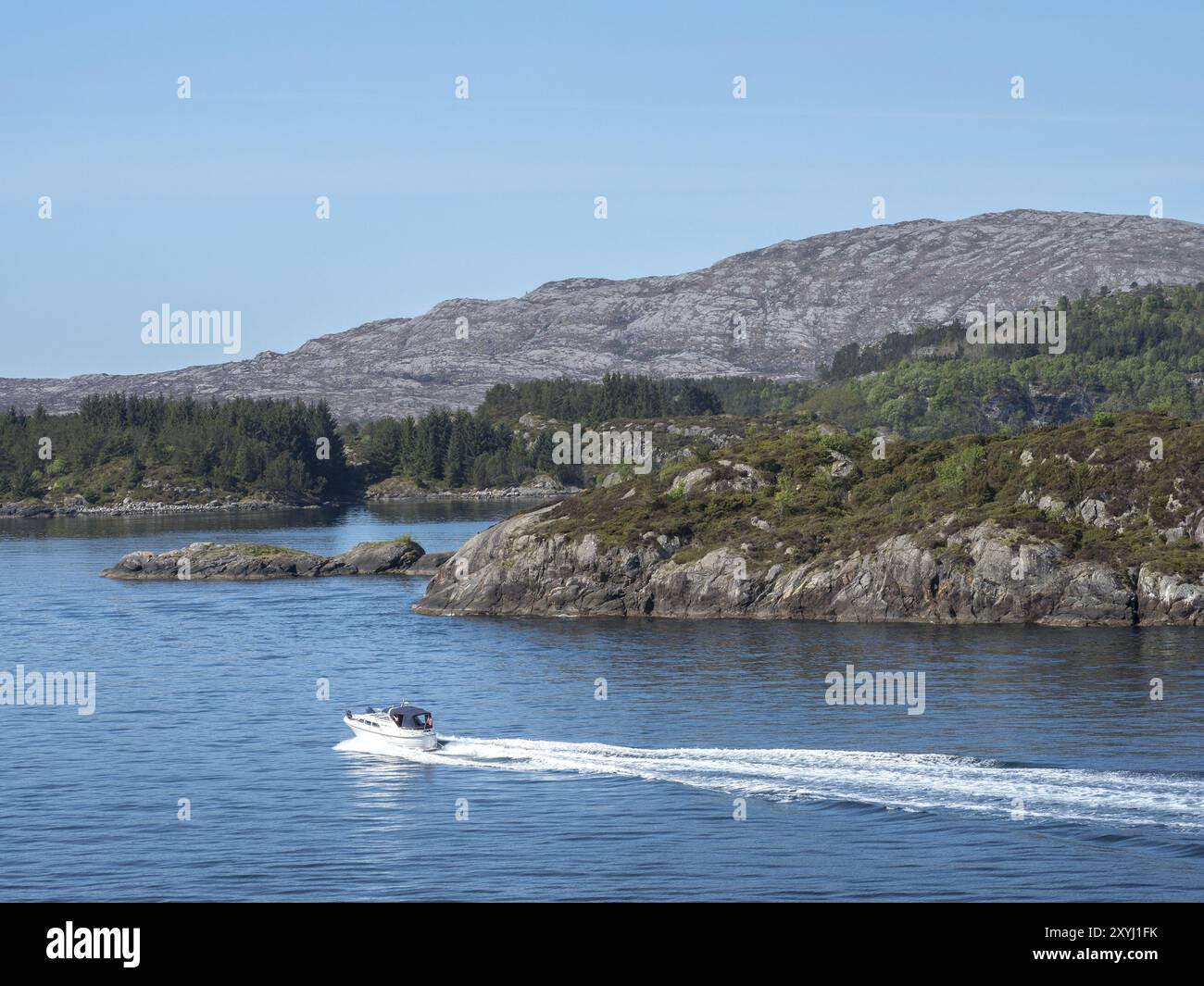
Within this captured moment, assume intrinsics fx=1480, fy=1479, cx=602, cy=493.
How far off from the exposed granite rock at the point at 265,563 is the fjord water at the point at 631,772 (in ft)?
176

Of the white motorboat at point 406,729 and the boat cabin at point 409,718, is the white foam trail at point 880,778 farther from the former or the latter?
the boat cabin at point 409,718

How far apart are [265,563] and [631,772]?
105553 millimetres

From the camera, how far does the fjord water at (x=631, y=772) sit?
4472cm

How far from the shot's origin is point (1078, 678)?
75.2m

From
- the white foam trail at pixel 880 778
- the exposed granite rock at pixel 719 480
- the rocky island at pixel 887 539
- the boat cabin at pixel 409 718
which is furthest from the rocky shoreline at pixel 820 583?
the boat cabin at pixel 409 718


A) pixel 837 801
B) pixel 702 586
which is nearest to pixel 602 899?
pixel 837 801

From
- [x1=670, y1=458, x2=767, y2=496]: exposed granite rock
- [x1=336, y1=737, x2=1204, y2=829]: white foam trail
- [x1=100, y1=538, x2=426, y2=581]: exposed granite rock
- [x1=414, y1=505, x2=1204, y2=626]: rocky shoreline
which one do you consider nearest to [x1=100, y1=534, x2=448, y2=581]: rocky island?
[x1=100, y1=538, x2=426, y2=581]: exposed granite rock

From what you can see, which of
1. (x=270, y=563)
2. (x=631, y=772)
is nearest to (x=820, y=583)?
(x=631, y=772)

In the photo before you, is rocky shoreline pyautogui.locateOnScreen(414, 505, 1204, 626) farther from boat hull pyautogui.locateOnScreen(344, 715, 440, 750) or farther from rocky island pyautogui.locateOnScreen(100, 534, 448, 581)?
boat hull pyautogui.locateOnScreen(344, 715, 440, 750)

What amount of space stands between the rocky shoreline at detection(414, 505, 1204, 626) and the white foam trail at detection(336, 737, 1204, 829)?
135 feet
